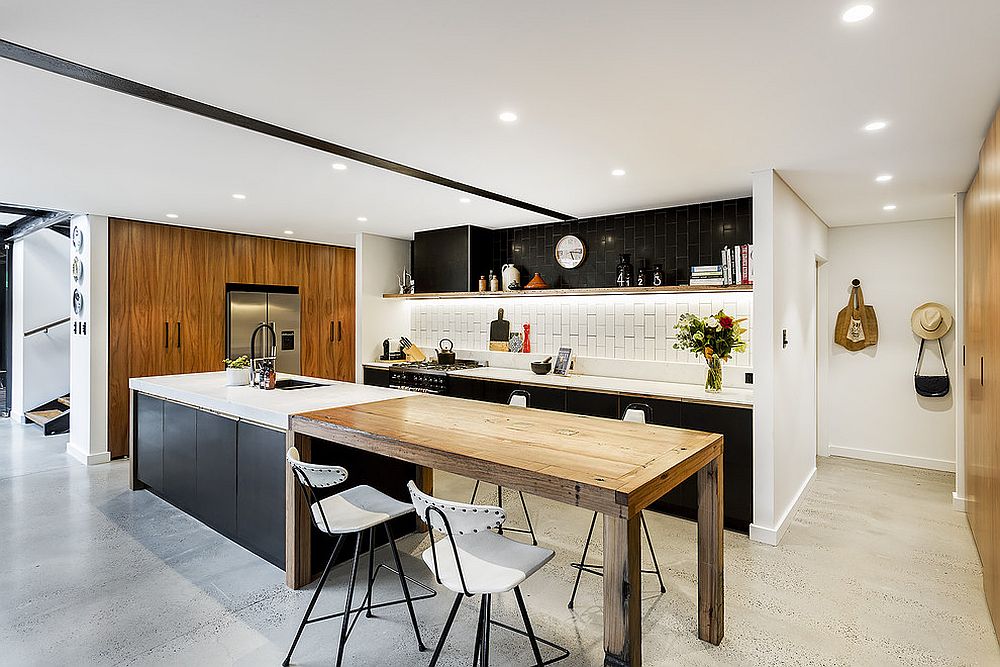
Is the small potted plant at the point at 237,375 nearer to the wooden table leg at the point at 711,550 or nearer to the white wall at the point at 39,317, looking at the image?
the wooden table leg at the point at 711,550

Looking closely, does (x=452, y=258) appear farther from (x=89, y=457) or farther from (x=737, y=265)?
(x=89, y=457)

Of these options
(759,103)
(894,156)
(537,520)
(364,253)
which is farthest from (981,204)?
(364,253)

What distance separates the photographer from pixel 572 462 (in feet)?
6.64

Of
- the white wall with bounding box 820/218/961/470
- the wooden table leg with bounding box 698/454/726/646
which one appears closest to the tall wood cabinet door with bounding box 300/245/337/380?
the wooden table leg with bounding box 698/454/726/646

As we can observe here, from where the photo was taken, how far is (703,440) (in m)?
2.39

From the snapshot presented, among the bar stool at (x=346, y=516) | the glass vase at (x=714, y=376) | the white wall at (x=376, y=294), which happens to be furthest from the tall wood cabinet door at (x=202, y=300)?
the glass vase at (x=714, y=376)

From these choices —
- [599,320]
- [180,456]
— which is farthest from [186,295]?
[599,320]

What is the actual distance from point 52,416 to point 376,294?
174 inches

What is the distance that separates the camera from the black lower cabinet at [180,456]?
12.1ft

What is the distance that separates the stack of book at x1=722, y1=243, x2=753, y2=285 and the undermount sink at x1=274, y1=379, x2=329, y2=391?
321 cm

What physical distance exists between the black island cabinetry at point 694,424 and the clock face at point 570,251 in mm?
1408

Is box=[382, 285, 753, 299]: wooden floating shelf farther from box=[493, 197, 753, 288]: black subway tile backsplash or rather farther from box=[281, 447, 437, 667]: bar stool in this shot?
box=[281, 447, 437, 667]: bar stool

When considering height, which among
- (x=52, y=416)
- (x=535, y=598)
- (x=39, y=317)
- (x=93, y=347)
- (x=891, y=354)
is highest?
(x=39, y=317)

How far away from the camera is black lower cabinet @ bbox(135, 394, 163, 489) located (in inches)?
161
